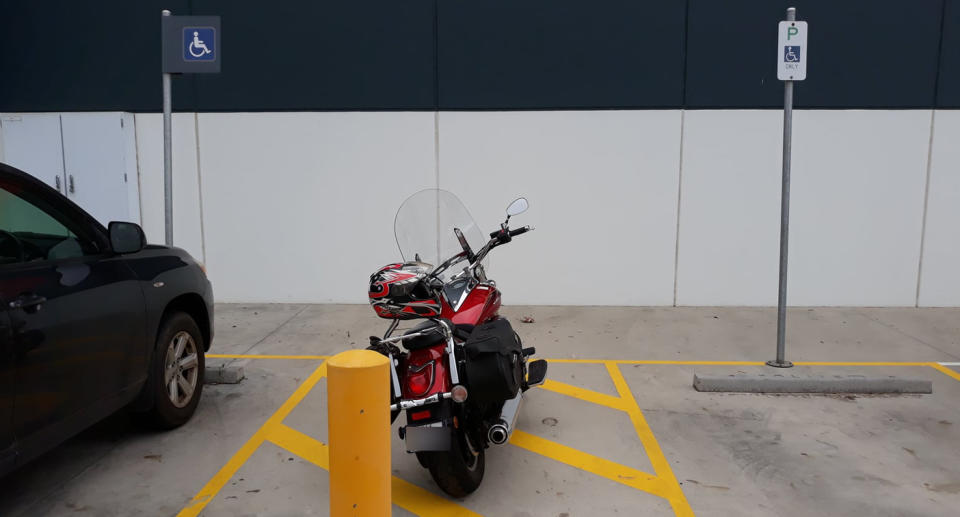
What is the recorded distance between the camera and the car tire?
4.13m

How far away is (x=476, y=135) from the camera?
804 cm

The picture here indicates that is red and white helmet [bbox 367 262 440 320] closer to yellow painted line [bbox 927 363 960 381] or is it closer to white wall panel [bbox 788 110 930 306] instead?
yellow painted line [bbox 927 363 960 381]

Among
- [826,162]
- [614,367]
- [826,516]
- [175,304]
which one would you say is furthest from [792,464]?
[826,162]

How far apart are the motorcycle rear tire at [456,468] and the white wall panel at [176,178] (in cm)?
616

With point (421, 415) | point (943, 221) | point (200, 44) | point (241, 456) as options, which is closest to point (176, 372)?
point (241, 456)

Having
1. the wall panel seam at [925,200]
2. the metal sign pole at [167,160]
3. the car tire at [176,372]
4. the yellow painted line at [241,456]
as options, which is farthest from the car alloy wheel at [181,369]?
the wall panel seam at [925,200]

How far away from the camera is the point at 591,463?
3.95 meters

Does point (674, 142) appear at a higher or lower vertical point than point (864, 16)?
lower

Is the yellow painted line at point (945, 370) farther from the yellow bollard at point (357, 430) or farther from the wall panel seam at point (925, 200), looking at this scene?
the yellow bollard at point (357, 430)

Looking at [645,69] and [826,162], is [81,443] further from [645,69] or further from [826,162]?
[826,162]

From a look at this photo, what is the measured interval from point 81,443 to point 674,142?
270 inches

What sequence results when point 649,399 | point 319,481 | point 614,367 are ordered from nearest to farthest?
point 319,481
point 649,399
point 614,367

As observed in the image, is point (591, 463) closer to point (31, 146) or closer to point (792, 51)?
point (792, 51)

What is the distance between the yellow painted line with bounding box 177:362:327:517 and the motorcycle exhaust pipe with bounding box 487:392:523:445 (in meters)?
1.61
